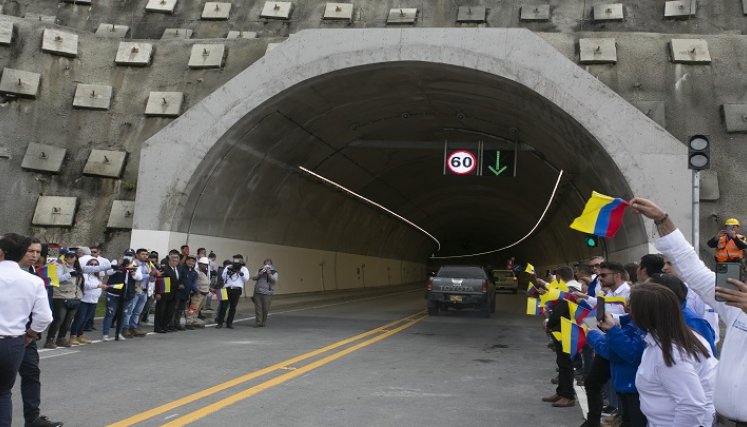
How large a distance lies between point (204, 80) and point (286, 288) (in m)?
9.41

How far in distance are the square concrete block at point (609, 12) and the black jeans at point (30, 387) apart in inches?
1019

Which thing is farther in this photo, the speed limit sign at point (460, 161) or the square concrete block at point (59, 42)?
the square concrete block at point (59, 42)

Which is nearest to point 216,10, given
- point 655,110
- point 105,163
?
point 105,163

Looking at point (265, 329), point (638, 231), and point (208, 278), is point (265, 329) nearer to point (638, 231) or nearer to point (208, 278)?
point (208, 278)

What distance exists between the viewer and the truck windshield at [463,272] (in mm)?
23688

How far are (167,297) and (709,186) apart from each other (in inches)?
564

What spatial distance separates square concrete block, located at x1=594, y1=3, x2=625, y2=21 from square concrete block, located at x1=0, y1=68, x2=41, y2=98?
21.1 meters

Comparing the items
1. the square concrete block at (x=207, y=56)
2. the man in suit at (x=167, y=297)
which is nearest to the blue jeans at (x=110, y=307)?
the man in suit at (x=167, y=297)

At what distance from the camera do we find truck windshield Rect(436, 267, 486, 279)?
933 inches

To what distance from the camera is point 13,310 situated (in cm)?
598

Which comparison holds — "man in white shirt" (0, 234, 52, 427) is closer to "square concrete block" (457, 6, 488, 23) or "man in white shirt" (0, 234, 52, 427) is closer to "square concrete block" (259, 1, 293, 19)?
"square concrete block" (259, 1, 293, 19)

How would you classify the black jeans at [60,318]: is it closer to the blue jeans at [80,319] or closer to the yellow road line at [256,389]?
the blue jeans at [80,319]

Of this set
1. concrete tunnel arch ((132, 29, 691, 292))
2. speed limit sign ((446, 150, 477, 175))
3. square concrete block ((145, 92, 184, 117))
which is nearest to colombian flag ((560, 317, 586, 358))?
concrete tunnel arch ((132, 29, 691, 292))

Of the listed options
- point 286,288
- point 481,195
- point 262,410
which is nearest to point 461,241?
point 481,195
